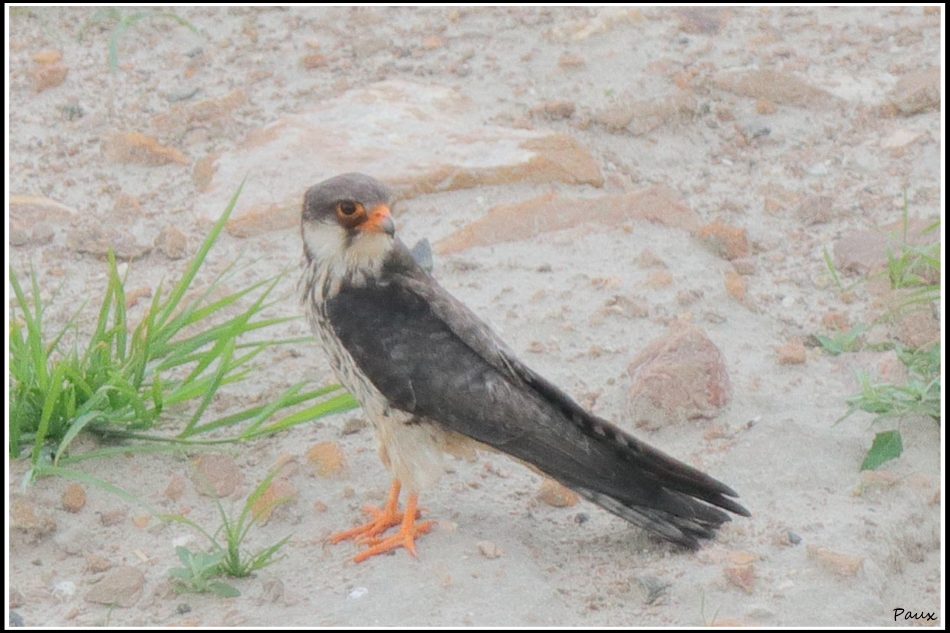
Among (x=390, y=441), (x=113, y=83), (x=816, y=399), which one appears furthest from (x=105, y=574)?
(x=113, y=83)

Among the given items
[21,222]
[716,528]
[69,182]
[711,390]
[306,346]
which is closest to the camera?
[716,528]

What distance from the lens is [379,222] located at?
159 inches

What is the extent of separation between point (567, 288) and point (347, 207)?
1.46 meters

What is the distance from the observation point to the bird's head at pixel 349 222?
4.06m

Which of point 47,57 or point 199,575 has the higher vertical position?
point 47,57

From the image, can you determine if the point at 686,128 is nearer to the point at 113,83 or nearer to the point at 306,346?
the point at 306,346

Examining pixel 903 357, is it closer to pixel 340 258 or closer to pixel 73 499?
pixel 340 258

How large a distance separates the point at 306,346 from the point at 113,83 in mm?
2259

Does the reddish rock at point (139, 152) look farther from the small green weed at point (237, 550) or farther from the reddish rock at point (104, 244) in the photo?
the small green weed at point (237, 550)

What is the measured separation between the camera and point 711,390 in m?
4.61

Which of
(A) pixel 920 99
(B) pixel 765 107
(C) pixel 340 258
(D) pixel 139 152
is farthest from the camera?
(B) pixel 765 107

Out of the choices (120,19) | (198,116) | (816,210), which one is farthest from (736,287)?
(120,19)

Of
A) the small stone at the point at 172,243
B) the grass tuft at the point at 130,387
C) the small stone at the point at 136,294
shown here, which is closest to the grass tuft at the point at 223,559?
the grass tuft at the point at 130,387

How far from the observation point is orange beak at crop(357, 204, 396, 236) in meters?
4.02
